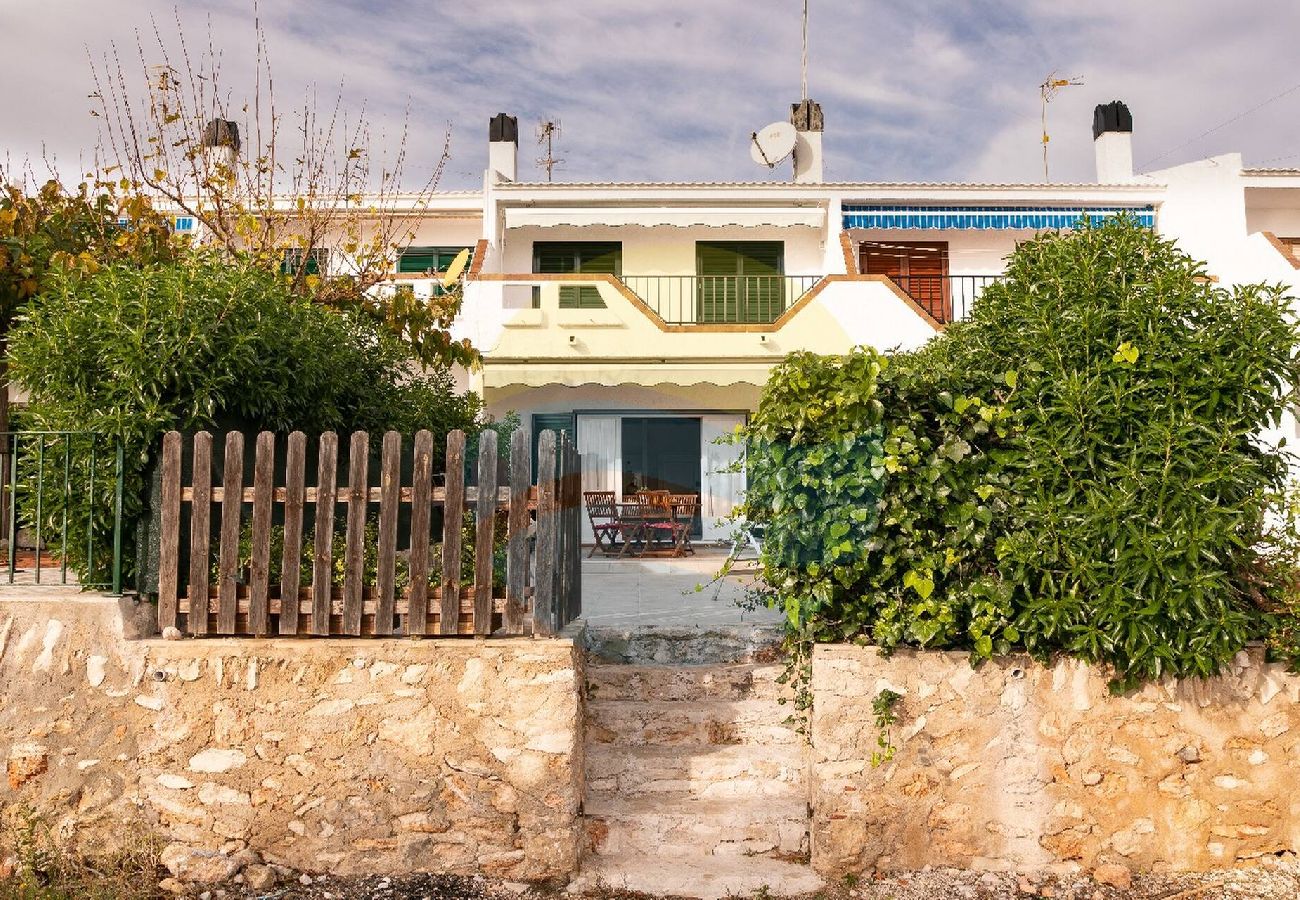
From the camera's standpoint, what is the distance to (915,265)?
17672mm

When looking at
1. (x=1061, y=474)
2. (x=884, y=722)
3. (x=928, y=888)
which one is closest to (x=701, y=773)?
(x=884, y=722)

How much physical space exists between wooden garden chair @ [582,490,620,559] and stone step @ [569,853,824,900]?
812cm

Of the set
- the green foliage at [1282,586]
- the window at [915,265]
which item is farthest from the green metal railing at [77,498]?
the window at [915,265]

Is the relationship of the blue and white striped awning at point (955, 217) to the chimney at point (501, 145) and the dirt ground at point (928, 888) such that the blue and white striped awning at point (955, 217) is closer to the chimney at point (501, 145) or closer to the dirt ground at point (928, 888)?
the chimney at point (501, 145)

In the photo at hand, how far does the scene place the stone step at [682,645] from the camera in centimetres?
598

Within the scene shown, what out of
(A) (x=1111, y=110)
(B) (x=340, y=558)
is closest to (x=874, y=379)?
(B) (x=340, y=558)

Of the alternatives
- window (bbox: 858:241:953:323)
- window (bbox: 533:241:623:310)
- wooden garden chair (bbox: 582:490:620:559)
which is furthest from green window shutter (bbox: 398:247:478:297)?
window (bbox: 858:241:953:323)

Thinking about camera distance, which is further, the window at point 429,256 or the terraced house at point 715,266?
the window at point 429,256

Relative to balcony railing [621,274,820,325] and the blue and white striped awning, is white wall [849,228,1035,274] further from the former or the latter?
balcony railing [621,274,820,325]

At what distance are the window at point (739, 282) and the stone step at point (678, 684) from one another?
39.1ft

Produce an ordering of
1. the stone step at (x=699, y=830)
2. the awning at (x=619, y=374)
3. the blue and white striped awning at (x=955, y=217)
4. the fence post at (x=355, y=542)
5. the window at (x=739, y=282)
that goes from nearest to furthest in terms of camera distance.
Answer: the fence post at (x=355, y=542)
the stone step at (x=699, y=830)
the awning at (x=619, y=374)
the blue and white striped awning at (x=955, y=217)
the window at (x=739, y=282)

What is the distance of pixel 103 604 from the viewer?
4805mm

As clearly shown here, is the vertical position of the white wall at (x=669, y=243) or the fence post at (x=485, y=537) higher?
the white wall at (x=669, y=243)

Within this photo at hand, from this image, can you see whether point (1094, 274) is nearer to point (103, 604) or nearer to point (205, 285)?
point (205, 285)
